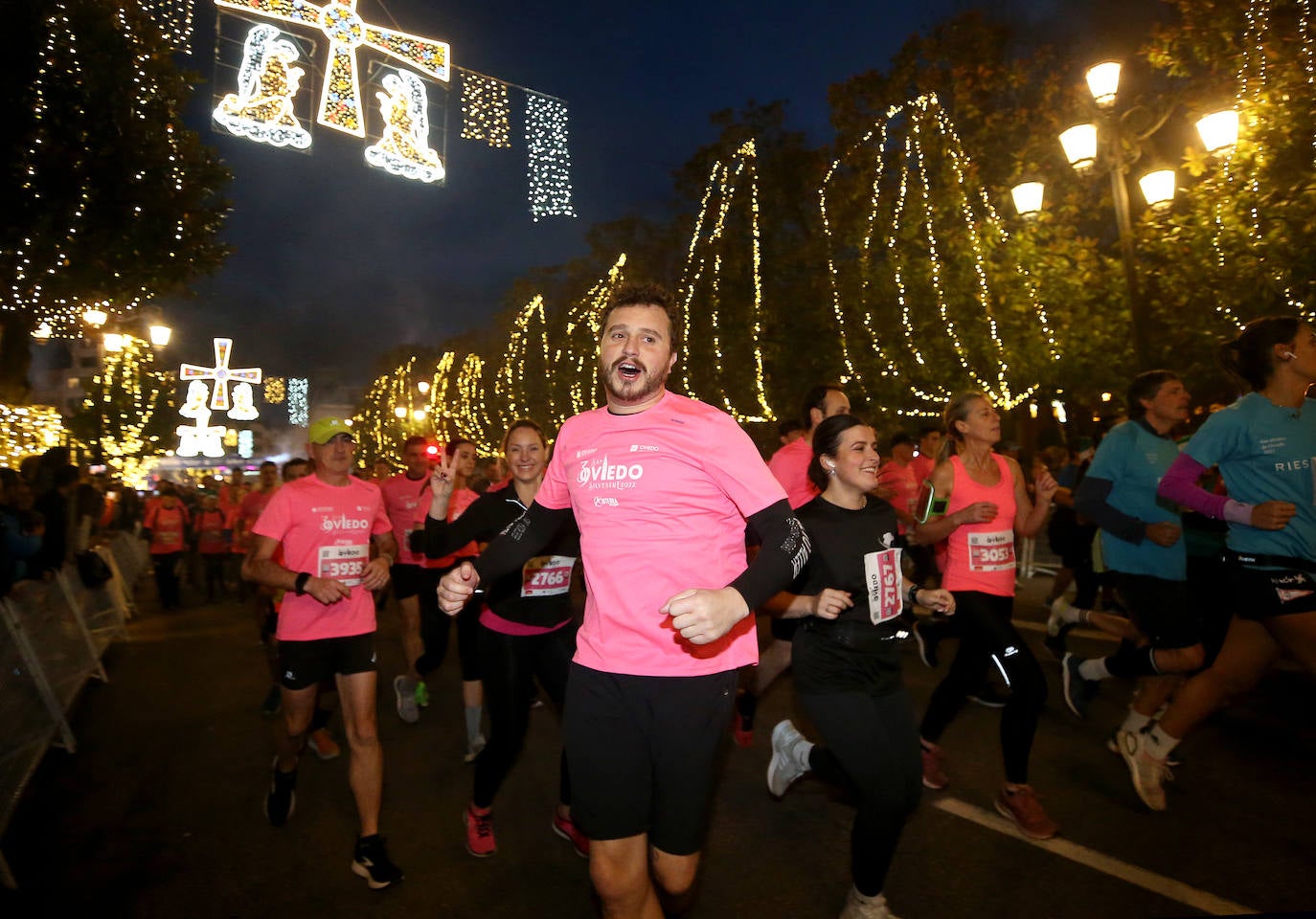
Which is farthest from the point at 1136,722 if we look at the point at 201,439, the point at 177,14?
the point at 201,439

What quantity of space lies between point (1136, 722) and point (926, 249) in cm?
1509

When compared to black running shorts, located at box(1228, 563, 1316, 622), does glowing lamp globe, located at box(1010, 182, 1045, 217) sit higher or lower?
higher

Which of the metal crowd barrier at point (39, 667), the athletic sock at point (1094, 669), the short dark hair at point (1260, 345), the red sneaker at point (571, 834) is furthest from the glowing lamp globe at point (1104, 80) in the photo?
the metal crowd barrier at point (39, 667)

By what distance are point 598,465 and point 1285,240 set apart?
12.2 m

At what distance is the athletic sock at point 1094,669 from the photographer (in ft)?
19.2

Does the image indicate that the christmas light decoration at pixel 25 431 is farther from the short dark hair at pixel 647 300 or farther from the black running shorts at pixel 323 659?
the short dark hair at pixel 647 300

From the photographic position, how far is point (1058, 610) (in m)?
7.67

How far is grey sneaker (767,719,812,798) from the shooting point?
460 centimetres

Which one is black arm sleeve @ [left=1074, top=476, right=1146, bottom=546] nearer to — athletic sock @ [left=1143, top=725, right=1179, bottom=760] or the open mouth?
athletic sock @ [left=1143, top=725, right=1179, bottom=760]

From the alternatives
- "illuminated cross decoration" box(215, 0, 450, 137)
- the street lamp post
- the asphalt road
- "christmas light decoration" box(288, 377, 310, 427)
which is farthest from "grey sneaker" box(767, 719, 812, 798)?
"christmas light decoration" box(288, 377, 310, 427)

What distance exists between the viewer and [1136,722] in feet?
16.9

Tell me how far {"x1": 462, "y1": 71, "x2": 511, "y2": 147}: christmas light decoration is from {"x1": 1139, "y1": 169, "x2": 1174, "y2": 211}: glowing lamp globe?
27.1 ft

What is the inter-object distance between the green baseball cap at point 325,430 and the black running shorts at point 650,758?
2.76 meters

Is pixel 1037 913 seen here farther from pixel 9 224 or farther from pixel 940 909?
pixel 9 224
